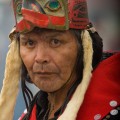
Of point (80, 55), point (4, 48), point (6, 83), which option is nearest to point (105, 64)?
point (80, 55)

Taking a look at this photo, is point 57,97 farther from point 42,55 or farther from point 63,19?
point 63,19

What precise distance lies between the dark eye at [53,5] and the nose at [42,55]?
0.18 metres

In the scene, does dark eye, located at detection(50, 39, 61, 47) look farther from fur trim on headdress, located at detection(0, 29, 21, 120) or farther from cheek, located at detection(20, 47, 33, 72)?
fur trim on headdress, located at detection(0, 29, 21, 120)

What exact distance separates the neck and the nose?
6.8 inches

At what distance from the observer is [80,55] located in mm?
1725

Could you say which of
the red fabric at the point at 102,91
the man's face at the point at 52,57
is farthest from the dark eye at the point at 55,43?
the red fabric at the point at 102,91

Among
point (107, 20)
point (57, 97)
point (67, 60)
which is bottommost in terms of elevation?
point (57, 97)

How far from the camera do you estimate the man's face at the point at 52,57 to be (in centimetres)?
168

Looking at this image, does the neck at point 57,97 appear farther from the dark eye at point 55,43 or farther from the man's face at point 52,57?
the dark eye at point 55,43

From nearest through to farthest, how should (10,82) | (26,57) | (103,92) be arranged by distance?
(103,92), (26,57), (10,82)

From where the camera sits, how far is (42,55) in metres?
1.67

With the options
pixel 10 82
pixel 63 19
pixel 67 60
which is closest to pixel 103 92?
pixel 67 60

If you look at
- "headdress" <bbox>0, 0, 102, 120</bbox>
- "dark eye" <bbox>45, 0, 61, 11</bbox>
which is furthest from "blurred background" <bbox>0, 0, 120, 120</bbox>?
"dark eye" <bbox>45, 0, 61, 11</bbox>

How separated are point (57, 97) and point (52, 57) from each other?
267mm
